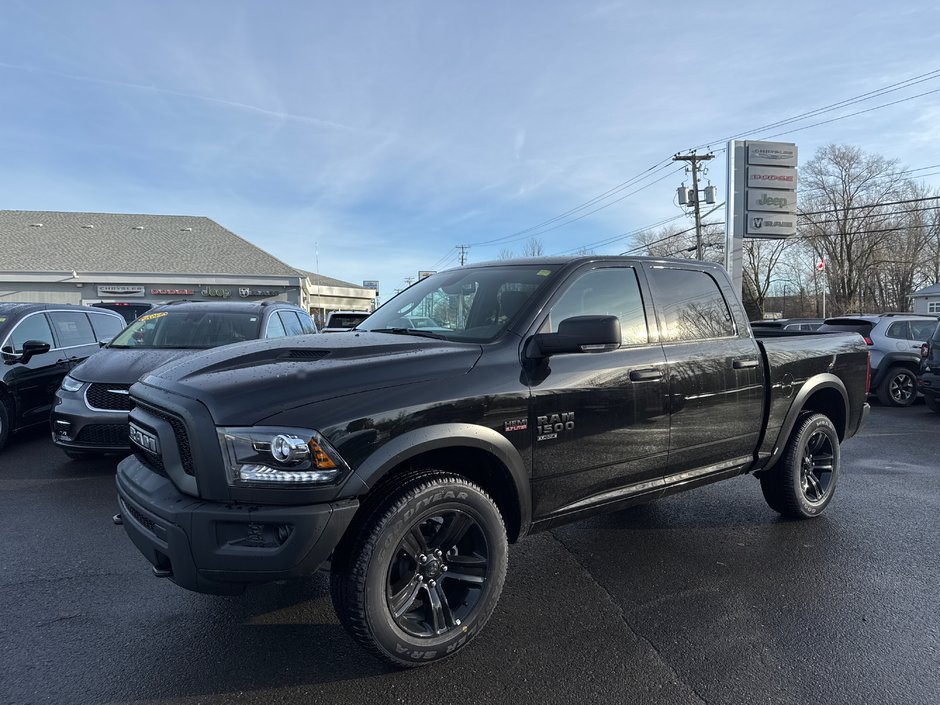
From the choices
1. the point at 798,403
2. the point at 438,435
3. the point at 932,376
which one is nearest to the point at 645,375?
the point at 438,435

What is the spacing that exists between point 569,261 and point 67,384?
5.22 meters

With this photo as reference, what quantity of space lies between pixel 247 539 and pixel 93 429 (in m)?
4.15

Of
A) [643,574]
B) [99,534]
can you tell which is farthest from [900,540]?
[99,534]

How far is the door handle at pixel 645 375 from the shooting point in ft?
11.2

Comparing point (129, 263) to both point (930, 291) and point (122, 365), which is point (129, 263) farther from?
point (930, 291)

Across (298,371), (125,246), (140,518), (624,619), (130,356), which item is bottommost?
(624,619)

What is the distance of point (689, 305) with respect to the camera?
401cm

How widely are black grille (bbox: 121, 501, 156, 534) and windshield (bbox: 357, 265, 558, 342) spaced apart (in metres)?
1.65

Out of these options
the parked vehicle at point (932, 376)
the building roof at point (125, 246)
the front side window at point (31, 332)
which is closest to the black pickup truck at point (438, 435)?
the front side window at point (31, 332)

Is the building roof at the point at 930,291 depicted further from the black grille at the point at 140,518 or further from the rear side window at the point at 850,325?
the black grille at the point at 140,518

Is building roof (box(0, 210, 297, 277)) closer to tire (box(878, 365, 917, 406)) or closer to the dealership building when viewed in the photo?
the dealership building

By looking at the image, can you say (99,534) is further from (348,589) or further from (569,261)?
(569,261)

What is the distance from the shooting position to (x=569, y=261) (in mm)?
3502

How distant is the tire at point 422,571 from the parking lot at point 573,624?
190 mm
